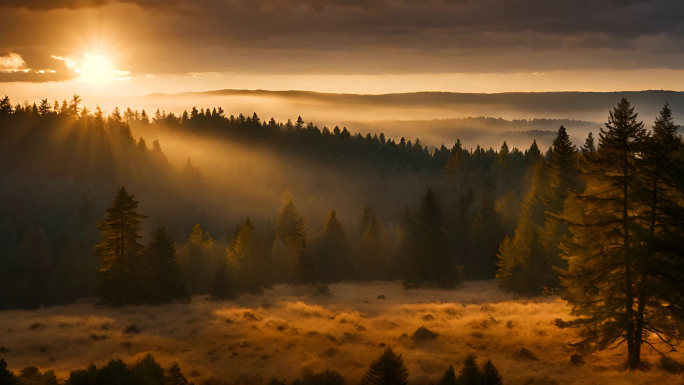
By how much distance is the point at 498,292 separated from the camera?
212 ft

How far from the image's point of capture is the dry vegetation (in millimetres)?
27766

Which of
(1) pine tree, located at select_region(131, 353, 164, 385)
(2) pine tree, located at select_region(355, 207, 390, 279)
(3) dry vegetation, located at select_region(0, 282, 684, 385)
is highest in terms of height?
(1) pine tree, located at select_region(131, 353, 164, 385)

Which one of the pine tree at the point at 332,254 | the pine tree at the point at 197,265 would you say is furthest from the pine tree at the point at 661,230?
the pine tree at the point at 332,254

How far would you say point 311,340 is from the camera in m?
36.5

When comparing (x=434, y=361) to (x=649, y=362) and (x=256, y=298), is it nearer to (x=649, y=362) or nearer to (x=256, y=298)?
(x=649, y=362)

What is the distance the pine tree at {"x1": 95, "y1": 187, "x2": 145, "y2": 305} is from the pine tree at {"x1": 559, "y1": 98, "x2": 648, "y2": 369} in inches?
1637

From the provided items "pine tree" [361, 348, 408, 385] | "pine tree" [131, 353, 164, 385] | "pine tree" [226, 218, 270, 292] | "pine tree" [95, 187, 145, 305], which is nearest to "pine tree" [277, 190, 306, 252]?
"pine tree" [226, 218, 270, 292]

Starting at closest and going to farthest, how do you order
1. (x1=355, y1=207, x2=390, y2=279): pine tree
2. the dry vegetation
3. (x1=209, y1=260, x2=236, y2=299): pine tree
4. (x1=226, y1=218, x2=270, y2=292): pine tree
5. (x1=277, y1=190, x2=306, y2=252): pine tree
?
the dry vegetation < (x1=209, y1=260, x2=236, y2=299): pine tree < (x1=226, y1=218, x2=270, y2=292): pine tree < (x1=277, y1=190, x2=306, y2=252): pine tree < (x1=355, y1=207, x2=390, y2=279): pine tree

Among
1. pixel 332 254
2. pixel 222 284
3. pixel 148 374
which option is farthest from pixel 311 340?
pixel 332 254

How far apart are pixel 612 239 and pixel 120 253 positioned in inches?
1774

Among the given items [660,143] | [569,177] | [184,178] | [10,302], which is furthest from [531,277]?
[184,178]

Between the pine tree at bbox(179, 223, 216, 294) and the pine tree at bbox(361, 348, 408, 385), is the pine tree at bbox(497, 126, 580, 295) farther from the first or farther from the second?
the pine tree at bbox(361, 348, 408, 385)

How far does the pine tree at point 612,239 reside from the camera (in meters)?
24.6

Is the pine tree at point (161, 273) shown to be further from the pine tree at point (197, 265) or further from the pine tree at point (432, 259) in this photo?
the pine tree at point (432, 259)
